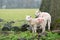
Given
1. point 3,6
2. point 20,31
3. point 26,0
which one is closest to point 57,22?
point 20,31

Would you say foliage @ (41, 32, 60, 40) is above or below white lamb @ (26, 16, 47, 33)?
below

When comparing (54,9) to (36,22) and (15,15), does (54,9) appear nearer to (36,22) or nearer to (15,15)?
(36,22)

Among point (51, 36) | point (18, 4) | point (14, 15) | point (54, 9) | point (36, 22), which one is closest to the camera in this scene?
point (51, 36)

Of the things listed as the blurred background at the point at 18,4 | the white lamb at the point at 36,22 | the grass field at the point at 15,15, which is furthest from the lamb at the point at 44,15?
the blurred background at the point at 18,4

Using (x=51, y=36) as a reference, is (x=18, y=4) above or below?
below

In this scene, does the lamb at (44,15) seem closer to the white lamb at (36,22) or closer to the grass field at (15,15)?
→ the white lamb at (36,22)

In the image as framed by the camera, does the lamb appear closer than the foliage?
No

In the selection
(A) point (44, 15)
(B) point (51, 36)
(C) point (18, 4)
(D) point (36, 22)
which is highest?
(A) point (44, 15)

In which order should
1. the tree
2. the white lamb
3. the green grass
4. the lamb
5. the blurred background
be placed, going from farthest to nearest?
the blurred background, the green grass, the tree, the lamb, the white lamb

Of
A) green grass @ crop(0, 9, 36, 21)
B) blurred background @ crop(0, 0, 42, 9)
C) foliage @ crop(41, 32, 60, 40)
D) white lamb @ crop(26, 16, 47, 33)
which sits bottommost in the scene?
blurred background @ crop(0, 0, 42, 9)

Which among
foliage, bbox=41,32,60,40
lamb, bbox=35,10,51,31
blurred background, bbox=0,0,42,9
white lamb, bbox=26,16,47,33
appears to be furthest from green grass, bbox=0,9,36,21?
blurred background, bbox=0,0,42,9

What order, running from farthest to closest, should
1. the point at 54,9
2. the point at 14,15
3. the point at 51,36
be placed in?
the point at 14,15 < the point at 54,9 < the point at 51,36

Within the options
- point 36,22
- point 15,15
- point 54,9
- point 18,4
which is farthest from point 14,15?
point 18,4

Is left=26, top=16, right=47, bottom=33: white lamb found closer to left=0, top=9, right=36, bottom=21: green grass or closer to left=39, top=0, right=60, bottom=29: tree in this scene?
left=39, top=0, right=60, bottom=29: tree
